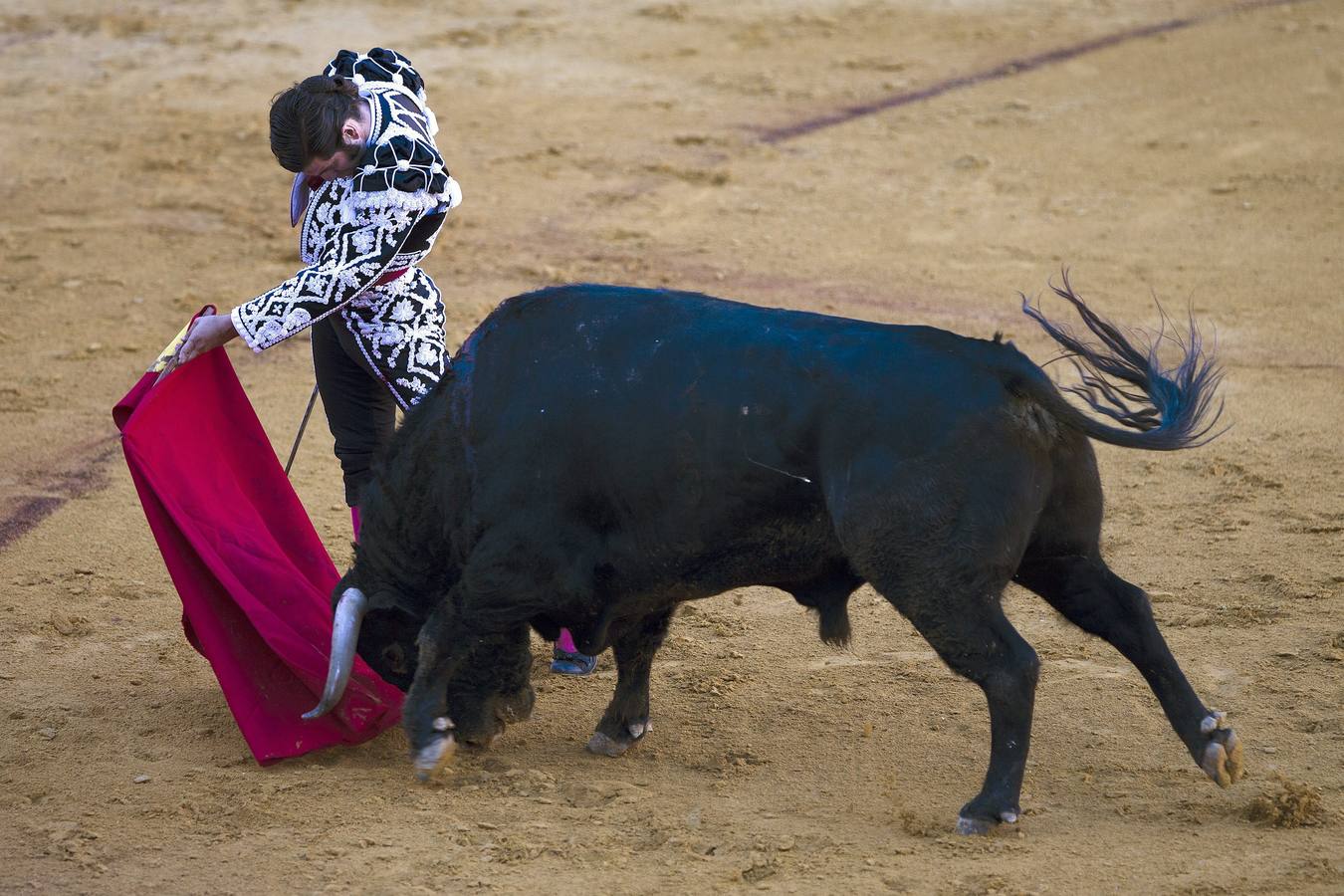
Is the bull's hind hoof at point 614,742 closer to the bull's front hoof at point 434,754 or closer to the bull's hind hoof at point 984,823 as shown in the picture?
the bull's front hoof at point 434,754

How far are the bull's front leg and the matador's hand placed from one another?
1402 mm

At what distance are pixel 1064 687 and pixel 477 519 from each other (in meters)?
1.90

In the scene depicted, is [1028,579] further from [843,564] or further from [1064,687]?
[1064,687]

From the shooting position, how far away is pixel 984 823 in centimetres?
404

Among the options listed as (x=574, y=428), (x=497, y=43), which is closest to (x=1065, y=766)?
(x=574, y=428)

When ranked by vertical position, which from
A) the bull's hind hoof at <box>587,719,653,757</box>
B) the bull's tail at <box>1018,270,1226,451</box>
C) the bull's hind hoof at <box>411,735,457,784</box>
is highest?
the bull's tail at <box>1018,270,1226,451</box>

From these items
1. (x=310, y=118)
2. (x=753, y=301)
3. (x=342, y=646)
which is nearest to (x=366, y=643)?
(x=342, y=646)

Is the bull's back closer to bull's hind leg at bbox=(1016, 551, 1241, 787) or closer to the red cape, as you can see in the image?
Answer: bull's hind leg at bbox=(1016, 551, 1241, 787)

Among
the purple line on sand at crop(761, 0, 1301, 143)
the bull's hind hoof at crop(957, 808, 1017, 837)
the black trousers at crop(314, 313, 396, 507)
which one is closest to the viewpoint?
the bull's hind hoof at crop(957, 808, 1017, 837)

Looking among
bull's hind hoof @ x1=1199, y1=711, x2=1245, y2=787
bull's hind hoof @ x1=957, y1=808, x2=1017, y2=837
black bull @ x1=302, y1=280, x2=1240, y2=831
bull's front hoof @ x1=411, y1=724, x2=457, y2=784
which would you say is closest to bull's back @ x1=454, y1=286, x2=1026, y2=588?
black bull @ x1=302, y1=280, x2=1240, y2=831

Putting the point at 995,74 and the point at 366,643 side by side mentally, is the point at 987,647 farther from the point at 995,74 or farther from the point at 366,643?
the point at 995,74

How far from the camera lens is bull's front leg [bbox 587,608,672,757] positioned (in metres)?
4.69

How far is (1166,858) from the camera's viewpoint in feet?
12.8

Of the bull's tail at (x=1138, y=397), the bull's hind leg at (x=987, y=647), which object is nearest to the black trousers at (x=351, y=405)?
the bull's hind leg at (x=987, y=647)
